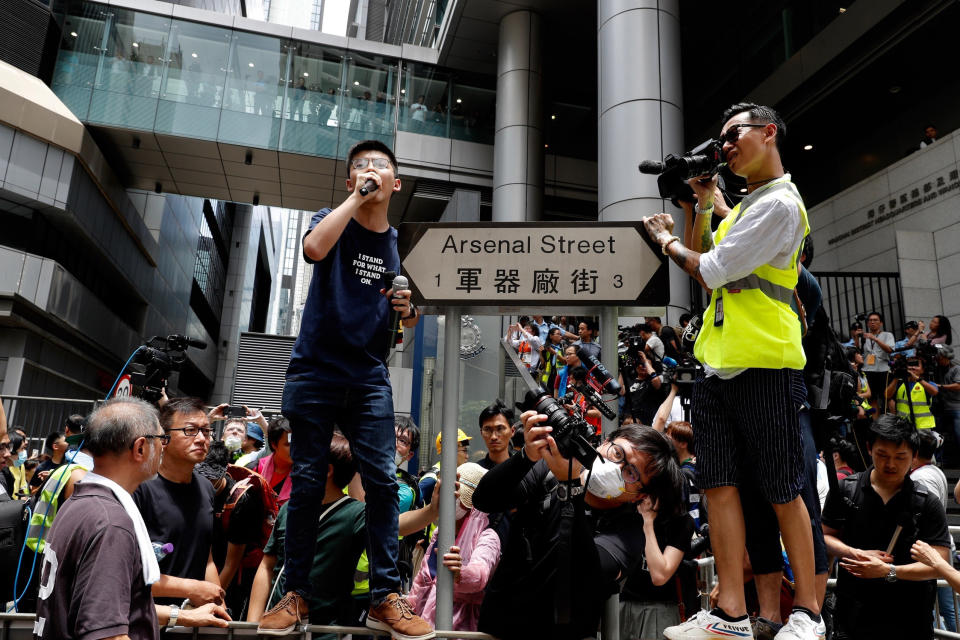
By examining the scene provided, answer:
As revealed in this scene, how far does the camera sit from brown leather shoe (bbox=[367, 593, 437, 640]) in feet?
7.81

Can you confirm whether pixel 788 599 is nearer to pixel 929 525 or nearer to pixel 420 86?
pixel 929 525

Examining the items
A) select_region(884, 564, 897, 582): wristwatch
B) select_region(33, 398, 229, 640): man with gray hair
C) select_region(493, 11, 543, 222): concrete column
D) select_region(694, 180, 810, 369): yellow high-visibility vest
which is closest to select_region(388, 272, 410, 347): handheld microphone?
select_region(33, 398, 229, 640): man with gray hair

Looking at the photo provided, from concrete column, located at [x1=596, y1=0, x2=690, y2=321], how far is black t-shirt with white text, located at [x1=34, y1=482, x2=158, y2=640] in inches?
311

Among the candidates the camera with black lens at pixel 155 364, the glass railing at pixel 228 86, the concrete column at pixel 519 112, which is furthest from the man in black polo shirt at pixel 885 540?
the glass railing at pixel 228 86

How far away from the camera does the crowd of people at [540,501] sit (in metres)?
2.26

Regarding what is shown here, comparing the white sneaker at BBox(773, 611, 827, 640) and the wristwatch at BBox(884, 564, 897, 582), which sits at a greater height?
the wristwatch at BBox(884, 564, 897, 582)

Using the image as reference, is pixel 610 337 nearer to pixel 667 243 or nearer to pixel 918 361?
pixel 667 243

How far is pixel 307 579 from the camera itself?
2594mm

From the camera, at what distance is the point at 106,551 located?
2.08 m

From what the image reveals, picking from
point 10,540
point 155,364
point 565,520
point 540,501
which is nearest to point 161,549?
point 10,540

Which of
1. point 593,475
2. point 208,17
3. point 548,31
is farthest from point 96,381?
point 593,475

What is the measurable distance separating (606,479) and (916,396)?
23.9 feet

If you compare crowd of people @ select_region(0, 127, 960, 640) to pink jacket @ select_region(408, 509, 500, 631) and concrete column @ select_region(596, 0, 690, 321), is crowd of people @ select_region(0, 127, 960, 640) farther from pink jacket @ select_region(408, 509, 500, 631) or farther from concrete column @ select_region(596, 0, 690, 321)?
concrete column @ select_region(596, 0, 690, 321)

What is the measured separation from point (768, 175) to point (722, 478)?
Answer: 46.4 inches
